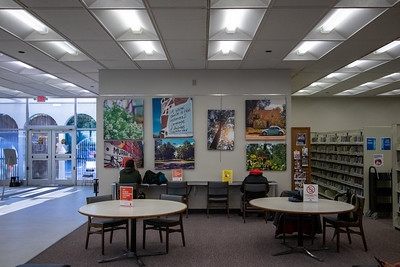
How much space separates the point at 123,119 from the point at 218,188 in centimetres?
271

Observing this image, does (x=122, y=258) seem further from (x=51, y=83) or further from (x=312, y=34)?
(x=51, y=83)

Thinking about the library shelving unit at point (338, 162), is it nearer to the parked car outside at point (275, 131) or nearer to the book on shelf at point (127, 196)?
the parked car outside at point (275, 131)

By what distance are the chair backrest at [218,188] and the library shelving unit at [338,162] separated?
3.32 m

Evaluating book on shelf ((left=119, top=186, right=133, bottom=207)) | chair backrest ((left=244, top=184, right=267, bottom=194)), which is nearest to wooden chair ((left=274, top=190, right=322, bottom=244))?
chair backrest ((left=244, top=184, right=267, bottom=194))

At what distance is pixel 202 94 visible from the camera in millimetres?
8039

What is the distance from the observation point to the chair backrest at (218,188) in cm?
755

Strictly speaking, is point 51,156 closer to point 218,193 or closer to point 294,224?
point 218,193

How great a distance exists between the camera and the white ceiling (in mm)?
4465

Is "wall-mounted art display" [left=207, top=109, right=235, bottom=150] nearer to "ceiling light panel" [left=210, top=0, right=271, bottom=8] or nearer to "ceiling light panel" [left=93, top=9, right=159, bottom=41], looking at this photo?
"ceiling light panel" [left=93, top=9, right=159, bottom=41]

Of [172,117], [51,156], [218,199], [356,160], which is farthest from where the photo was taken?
[51,156]

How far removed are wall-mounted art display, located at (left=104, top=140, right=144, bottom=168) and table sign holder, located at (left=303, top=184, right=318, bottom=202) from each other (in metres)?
4.01

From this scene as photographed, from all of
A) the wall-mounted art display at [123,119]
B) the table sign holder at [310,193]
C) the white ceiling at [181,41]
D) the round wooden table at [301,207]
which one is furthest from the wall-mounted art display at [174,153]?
the table sign holder at [310,193]

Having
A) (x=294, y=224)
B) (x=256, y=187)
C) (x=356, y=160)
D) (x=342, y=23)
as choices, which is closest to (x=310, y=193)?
(x=294, y=224)

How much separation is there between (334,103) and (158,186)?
320 inches
